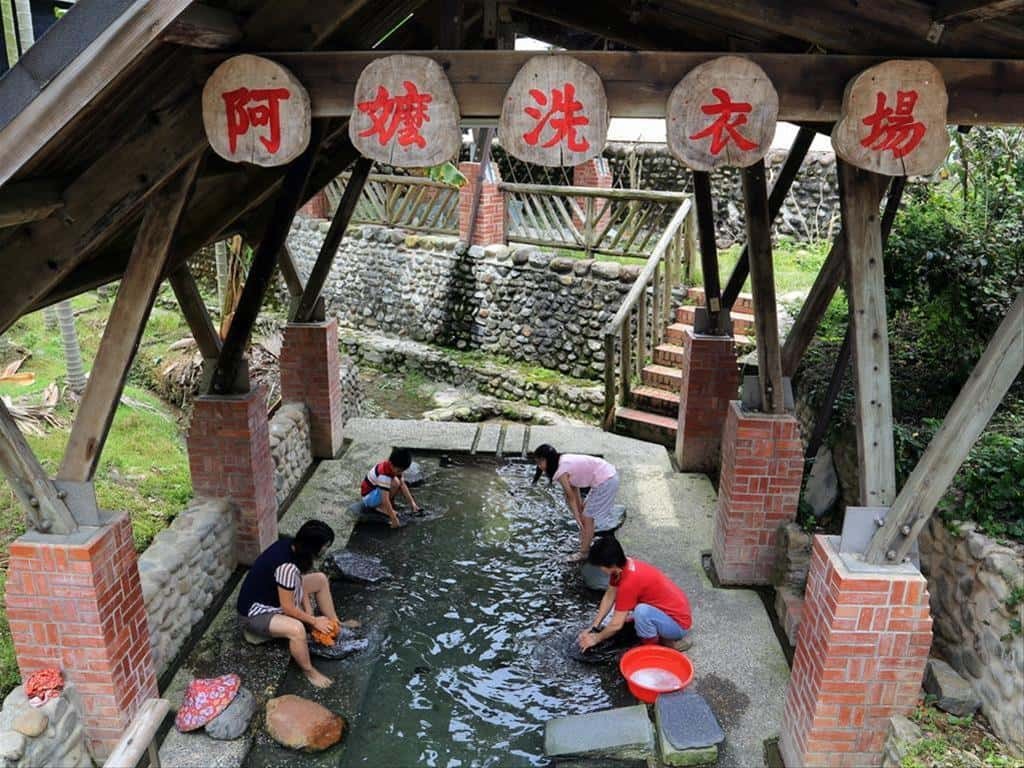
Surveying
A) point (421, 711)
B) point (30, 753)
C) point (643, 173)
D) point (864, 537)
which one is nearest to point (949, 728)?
point (864, 537)

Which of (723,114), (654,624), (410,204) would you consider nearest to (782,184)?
(723,114)

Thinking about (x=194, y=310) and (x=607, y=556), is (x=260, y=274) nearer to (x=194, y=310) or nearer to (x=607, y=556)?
(x=194, y=310)

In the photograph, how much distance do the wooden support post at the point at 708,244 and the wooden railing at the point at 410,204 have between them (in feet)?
22.5

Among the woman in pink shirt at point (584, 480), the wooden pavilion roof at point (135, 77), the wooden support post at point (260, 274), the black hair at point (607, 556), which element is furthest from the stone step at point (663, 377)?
the wooden support post at point (260, 274)

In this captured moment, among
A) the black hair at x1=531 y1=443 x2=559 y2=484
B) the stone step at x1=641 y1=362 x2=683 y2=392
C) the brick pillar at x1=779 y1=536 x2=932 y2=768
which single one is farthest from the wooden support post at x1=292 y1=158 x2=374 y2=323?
the brick pillar at x1=779 y1=536 x2=932 y2=768

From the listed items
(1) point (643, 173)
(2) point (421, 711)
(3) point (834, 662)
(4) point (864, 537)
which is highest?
(1) point (643, 173)

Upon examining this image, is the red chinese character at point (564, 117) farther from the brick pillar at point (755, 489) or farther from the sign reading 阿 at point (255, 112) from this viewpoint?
the brick pillar at point (755, 489)

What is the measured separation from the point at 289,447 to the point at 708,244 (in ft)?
14.9

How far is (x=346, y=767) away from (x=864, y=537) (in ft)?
10.4

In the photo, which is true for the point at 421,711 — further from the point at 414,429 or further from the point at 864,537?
the point at 414,429

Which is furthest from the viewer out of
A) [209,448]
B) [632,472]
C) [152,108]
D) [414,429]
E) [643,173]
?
[643,173]

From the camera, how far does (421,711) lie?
16.1 ft

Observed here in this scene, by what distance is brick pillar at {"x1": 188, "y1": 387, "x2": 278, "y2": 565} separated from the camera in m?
6.05

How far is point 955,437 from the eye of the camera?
3.70 meters
